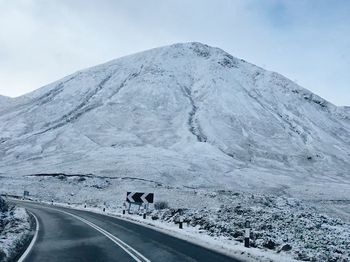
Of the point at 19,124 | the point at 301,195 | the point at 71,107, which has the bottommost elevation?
the point at 301,195

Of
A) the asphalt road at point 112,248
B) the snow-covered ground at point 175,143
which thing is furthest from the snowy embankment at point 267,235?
the snow-covered ground at point 175,143

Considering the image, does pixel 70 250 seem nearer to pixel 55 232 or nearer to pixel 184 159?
pixel 55 232

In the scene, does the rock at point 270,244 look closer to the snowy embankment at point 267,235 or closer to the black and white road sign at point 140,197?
the snowy embankment at point 267,235

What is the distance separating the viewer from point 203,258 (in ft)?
48.6

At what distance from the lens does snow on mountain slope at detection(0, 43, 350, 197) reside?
104 m

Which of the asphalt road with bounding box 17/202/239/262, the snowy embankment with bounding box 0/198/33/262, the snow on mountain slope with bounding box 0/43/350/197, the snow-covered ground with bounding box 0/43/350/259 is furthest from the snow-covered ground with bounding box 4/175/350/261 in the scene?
the snow on mountain slope with bounding box 0/43/350/197

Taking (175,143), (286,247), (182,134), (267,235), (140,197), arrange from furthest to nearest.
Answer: (182,134) → (175,143) → (140,197) → (267,235) → (286,247)

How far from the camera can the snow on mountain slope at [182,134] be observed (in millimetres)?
104375

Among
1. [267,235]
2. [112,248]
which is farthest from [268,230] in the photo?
[112,248]

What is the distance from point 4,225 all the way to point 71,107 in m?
148

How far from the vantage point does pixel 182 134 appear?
454 feet

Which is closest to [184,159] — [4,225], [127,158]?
[127,158]

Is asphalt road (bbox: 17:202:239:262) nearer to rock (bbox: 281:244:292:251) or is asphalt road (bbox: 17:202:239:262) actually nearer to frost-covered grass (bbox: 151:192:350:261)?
rock (bbox: 281:244:292:251)

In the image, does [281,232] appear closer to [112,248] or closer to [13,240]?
[112,248]
